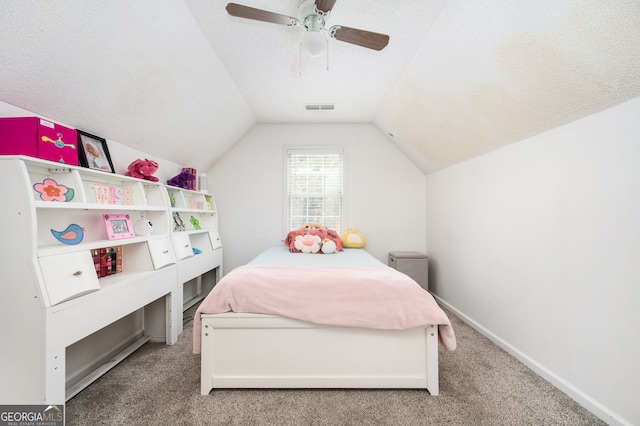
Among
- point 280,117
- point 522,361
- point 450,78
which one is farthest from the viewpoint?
point 280,117

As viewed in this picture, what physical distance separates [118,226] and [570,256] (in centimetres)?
296

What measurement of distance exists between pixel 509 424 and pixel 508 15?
6.96ft

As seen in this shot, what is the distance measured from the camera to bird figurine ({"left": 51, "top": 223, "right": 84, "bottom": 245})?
150cm

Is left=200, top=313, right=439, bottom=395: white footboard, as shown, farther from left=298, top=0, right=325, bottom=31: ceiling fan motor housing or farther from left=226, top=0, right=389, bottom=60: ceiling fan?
left=298, top=0, right=325, bottom=31: ceiling fan motor housing

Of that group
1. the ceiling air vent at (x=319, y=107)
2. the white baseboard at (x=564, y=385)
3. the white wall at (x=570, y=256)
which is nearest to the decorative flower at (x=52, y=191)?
the ceiling air vent at (x=319, y=107)

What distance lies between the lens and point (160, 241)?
221 centimetres

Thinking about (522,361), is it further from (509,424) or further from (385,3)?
(385,3)

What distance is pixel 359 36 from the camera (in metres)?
1.62

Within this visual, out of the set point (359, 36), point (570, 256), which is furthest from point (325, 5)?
point (570, 256)

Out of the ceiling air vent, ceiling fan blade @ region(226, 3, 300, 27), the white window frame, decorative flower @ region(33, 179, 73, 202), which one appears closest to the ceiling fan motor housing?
ceiling fan blade @ region(226, 3, 300, 27)

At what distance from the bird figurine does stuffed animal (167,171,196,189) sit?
1290 millimetres

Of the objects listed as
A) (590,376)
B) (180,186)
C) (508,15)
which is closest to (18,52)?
(180,186)

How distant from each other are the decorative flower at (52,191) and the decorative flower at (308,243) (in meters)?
2.00
